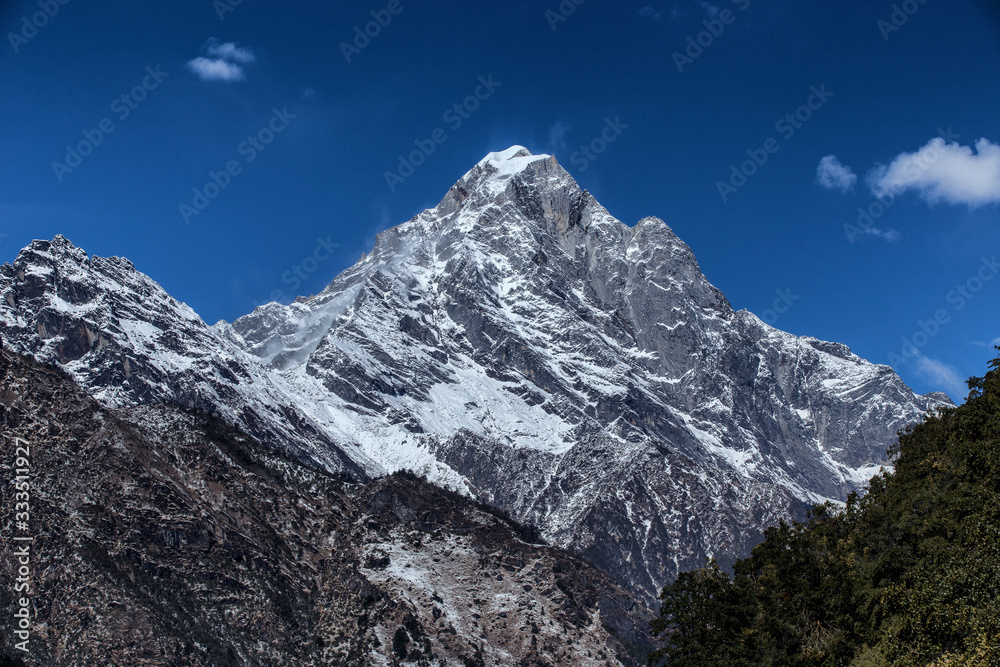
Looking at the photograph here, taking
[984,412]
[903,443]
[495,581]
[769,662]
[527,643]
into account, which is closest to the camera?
[769,662]

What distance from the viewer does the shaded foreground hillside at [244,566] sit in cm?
12700

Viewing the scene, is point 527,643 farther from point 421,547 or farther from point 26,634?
point 26,634

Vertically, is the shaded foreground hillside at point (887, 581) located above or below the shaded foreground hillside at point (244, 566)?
above

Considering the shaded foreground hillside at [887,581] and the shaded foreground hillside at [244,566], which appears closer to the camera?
the shaded foreground hillside at [887,581]

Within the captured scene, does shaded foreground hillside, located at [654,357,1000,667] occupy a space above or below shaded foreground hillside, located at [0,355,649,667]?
above

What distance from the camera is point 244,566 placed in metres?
151

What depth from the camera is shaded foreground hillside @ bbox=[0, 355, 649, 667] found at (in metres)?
127

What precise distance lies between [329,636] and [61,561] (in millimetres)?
39578

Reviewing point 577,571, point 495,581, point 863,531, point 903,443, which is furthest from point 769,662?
point 577,571

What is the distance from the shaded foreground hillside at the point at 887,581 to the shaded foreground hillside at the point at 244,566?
6860cm

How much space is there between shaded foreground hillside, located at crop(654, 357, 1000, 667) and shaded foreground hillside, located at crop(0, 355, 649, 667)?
68.6 metres

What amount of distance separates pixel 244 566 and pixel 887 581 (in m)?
107

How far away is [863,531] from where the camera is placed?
83.8m

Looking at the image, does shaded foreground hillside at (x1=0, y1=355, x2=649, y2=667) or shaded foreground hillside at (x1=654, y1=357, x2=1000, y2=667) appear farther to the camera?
shaded foreground hillside at (x1=0, y1=355, x2=649, y2=667)
